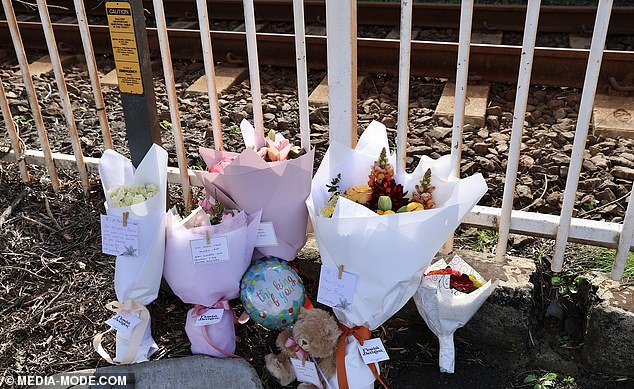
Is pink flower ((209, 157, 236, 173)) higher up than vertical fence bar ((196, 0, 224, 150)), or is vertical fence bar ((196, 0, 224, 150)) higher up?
vertical fence bar ((196, 0, 224, 150))

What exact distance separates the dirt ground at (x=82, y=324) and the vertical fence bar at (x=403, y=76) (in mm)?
701

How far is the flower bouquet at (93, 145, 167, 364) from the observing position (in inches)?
87.7

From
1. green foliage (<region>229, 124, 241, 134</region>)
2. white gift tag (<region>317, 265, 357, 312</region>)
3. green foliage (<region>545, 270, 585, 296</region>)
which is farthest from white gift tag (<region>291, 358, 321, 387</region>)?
green foliage (<region>229, 124, 241, 134</region>)

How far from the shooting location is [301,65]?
2412mm

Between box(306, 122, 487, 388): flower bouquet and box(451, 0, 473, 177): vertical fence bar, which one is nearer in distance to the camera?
box(306, 122, 487, 388): flower bouquet

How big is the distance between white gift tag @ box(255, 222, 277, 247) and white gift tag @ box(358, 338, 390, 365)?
1.69 feet

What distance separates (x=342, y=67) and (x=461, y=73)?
0.44 m

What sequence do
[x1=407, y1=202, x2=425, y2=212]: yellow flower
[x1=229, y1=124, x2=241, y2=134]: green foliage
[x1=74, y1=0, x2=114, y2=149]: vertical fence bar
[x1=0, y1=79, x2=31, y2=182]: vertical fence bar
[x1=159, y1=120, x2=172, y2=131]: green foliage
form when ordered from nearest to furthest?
[x1=407, y1=202, x2=425, y2=212]: yellow flower, [x1=74, y1=0, x2=114, y2=149]: vertical fence bar, [x1=0, y1=79, x2=31, y2=182]: vertical fence bar, [x1=229, y1=124, x2=241, y2=134]: green foliage, [x1=159, y1=120, x2=172, y2=131]: green foliage

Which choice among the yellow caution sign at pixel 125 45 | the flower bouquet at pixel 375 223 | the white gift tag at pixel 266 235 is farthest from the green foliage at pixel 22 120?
the flower bouquet at pixel 375 223

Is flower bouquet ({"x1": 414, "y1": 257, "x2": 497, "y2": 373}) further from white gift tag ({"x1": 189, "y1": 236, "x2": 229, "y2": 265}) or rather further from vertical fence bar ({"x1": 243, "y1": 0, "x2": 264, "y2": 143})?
vertical fence bar ({"x1": 243, "y1": 0, "x2": 264, "y2": 143})

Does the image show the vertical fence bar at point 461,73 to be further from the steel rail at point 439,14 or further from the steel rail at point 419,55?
the steel rail at point 439,14

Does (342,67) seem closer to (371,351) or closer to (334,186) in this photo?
(334,186)

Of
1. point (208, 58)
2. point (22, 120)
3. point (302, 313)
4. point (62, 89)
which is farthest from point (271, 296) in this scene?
point (22, 120)

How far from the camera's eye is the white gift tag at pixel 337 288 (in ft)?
6.91
